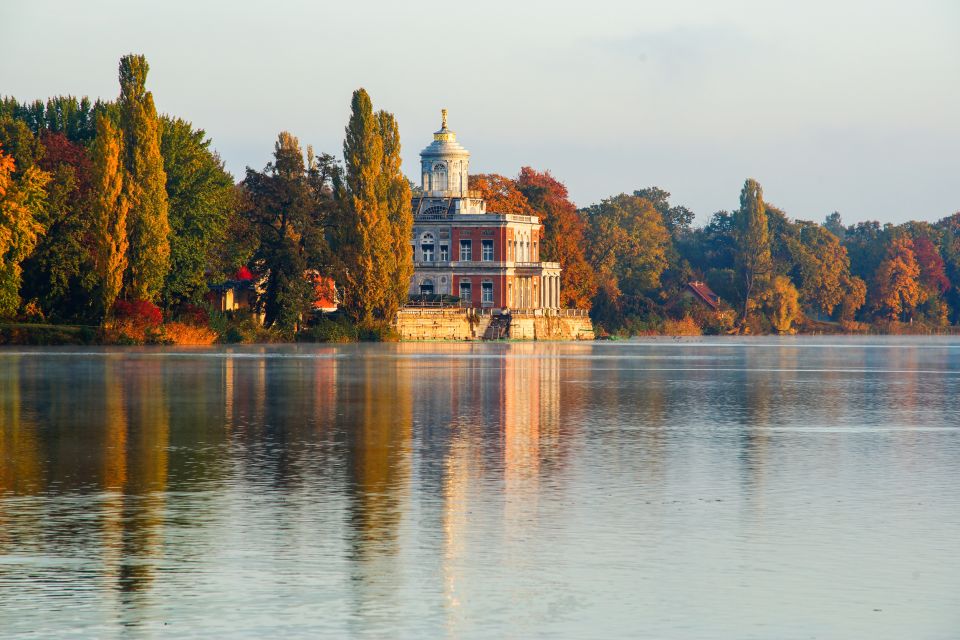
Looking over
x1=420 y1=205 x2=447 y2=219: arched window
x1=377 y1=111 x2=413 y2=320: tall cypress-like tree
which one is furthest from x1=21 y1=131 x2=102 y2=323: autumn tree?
x1=420 y1=205 x2=447 y2=219: arched window

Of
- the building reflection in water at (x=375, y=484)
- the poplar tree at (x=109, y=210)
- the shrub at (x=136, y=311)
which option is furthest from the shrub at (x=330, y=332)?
the building reflection in water at (x=375, y=484)

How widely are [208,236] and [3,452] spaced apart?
2575 inches

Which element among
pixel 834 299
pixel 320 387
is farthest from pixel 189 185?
pixel 834 299

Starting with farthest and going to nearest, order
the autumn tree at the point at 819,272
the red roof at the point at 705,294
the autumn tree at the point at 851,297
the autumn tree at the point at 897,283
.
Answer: the autumn tree at the point at 897,283 → the autumn tree at the point at 851,297 → the autumn tree at the point at 819,272 → the red roof at the point at 705,294

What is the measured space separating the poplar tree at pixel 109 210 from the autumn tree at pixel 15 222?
9.89ft

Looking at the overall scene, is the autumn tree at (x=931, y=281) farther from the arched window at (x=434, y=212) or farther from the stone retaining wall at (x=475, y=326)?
the arched window at (x=434, y=212)

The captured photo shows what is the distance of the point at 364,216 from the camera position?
9806cm

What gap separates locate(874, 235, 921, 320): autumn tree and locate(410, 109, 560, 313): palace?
52280 millimetres

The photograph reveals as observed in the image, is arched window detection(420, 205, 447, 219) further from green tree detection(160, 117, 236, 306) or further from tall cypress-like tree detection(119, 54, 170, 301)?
tall cypress-like tree detection(119, 54, 170, 301)

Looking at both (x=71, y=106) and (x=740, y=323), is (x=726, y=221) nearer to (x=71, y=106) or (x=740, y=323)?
(x=740, y=323)

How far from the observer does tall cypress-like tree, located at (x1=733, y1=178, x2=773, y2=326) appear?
496 feet

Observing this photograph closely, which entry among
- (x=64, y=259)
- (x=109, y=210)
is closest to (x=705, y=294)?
(x=109, y=210)

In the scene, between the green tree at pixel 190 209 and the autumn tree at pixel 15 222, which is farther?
the green tree at pixel 190 209

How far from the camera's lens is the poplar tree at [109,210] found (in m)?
79.4
